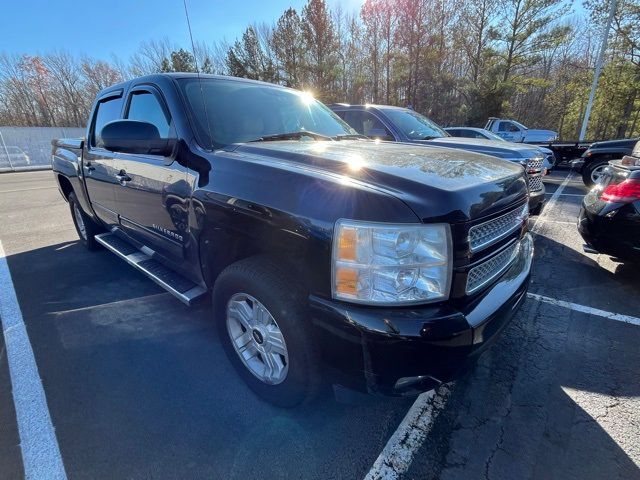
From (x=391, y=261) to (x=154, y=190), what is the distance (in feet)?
6.62

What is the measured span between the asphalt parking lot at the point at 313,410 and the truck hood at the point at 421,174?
123 centimetres

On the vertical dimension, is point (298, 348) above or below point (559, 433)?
above

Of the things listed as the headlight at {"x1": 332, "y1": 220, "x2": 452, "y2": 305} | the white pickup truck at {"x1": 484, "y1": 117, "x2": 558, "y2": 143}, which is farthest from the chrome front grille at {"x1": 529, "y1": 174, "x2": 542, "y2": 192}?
the white pickup truck at {"x1": 484, "y1": 117, "x2": 558, "y2": 143}

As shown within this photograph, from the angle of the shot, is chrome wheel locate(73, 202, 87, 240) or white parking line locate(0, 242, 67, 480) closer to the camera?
white parking line locate(0, 242, 67, 480)

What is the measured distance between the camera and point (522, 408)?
2.04 m

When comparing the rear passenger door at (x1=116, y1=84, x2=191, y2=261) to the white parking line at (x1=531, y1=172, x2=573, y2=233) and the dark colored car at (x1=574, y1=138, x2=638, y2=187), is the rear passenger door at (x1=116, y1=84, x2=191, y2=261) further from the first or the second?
the dark colored car at (x1=574, y1=138, x2=638, y2=187)

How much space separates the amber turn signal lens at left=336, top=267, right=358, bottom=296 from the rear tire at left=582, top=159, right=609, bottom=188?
10.1m

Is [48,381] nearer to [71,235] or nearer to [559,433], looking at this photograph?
[559,433]

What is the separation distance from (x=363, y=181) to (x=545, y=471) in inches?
67.9

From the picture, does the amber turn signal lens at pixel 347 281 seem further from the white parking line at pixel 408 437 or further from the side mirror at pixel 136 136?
the side mirror at pixel 136 136

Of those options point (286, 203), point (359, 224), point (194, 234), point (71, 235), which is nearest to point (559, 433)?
point (359, 224)

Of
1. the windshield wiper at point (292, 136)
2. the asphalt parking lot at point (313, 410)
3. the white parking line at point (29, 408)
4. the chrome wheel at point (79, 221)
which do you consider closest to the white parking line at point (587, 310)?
the asphalt parking lot at point (313, 410)

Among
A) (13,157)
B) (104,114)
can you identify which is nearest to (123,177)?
(104,114)

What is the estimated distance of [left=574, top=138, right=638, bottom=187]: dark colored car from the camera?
27.5 ft
